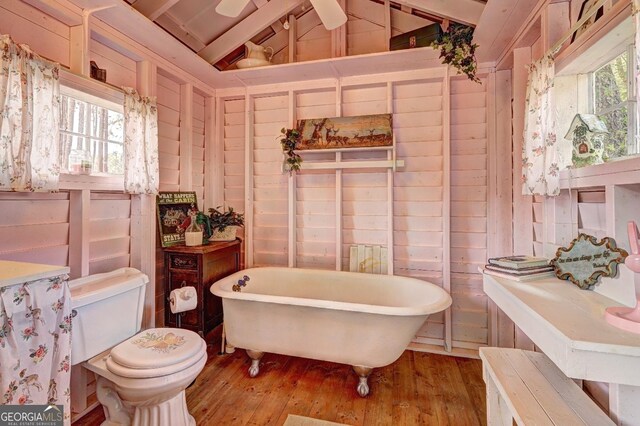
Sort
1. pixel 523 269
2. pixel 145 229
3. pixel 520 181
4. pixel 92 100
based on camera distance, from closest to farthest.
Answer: pixel 523 269
pixel 92 100
pixel 520 181
pixel 145 229

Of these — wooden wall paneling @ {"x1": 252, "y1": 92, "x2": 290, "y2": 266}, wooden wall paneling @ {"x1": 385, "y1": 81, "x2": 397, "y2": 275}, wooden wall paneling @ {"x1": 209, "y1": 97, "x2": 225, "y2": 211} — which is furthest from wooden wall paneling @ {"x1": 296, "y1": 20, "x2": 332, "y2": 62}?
wooden wall paneling @ {"x1": 209, "y1": 97, "x2": 225, "y2": 211}

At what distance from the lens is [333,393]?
6.58 feet

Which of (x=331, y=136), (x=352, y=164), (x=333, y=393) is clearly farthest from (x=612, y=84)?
(x=333, y=393)

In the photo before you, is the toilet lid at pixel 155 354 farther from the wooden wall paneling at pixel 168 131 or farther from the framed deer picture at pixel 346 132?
the framed deer picture at pixel 346 132

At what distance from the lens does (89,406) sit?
6.15 ft

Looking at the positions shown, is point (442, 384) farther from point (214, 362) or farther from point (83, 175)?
point (83, 175)

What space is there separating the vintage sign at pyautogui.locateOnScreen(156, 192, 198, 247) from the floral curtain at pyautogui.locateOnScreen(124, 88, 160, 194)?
293 millimetres

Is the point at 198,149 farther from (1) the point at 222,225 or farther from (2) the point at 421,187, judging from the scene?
(2) the point at 421,187

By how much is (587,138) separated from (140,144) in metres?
2.65

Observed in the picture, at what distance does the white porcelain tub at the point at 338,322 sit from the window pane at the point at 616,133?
113 centimetres

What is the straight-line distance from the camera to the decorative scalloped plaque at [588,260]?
116 centimetres

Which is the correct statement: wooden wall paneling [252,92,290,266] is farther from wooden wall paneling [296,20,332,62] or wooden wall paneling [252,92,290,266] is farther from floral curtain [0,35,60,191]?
floral curtain [0,35,60,191]

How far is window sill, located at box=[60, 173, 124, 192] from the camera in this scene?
1.75 metres

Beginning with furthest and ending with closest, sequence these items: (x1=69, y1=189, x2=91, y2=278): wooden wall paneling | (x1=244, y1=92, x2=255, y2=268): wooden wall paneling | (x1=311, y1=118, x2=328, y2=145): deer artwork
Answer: (x1=244, y1=92, x2=255, y2=268): wooden wall paneling → (x1=311, y1=118, x2=328, y2=145): deer artwork → (x1=69, y1=189, x2=91, y2=278): wooden wall paneling
